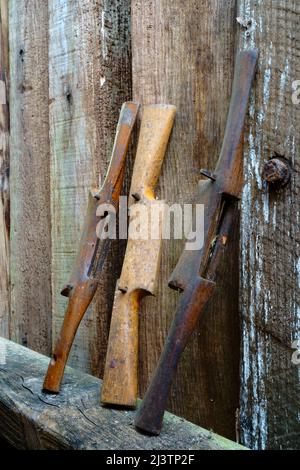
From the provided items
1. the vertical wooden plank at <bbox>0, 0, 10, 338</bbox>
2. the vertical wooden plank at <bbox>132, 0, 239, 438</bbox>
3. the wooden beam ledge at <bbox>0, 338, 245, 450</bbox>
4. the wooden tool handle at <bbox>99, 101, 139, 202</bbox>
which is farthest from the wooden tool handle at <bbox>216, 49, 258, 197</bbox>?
the vertical wooden plank at <bbox>0, 0, 10, 338</bbox>

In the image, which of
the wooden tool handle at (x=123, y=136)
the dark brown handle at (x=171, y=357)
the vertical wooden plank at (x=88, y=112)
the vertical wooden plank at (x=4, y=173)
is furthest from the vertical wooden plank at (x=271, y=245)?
the vertical wooden plank at (x=4, y=173)

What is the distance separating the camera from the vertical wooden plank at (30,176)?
1.44 metres

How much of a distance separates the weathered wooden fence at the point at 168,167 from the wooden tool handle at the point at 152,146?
0.04m

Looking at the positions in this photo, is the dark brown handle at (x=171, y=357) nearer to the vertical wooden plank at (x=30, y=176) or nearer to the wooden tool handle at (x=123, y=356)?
the wooden tool handle at (x=123, y=356)

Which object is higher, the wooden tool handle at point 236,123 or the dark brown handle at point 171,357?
the wooden tool handle at point 236,123

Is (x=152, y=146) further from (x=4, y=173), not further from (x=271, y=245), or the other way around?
(x=4, y=173)

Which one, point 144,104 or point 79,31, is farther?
point 79,31

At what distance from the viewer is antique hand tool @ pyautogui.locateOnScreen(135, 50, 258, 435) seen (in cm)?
83

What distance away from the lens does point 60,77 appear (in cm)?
132

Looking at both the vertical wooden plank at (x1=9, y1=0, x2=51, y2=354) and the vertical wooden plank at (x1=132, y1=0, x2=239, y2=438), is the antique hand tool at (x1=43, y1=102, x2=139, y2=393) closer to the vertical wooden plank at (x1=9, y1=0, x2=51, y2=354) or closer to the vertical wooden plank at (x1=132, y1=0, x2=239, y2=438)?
the vertical wooden plank at (x1=132, y1=0, x2=239, y2=438)

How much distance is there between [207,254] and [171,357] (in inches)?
6.8

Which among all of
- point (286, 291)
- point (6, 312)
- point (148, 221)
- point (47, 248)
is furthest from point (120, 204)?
point (6, 312)

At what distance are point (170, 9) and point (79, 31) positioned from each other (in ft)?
0.88

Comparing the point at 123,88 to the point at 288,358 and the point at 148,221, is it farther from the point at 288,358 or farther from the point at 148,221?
the point at 288,358
